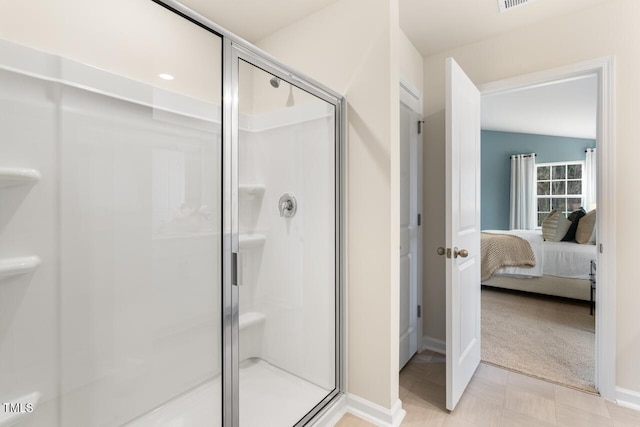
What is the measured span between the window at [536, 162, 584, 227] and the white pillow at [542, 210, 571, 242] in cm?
276

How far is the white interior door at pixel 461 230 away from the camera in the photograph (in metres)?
1.83

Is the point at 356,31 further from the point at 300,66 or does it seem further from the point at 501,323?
the point at 501,323

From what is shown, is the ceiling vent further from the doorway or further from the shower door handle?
the shower door handle

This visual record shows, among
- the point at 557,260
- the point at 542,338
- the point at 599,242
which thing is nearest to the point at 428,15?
the point at 599,242

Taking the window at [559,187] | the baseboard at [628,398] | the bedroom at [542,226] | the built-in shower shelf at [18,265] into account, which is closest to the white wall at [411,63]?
the bedroom at [542,226]

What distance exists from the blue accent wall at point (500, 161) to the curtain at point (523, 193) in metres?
0.15

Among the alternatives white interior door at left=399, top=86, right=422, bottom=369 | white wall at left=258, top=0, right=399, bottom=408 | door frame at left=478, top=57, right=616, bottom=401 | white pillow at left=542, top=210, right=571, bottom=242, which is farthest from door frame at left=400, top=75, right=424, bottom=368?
white pillow at left=542, top=210, right=571, bottom=242

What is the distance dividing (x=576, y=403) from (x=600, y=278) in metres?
0.77

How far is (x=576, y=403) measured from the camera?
1887 millimetres

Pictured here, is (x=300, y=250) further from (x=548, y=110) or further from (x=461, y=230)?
(x=548, y=110)

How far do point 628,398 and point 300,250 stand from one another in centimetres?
215

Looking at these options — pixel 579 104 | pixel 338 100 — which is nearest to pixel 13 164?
pixel 338 100

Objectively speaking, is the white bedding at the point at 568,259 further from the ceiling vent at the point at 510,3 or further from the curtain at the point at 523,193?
the ceiling vent at the point at 510,3

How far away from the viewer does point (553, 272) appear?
376cm
